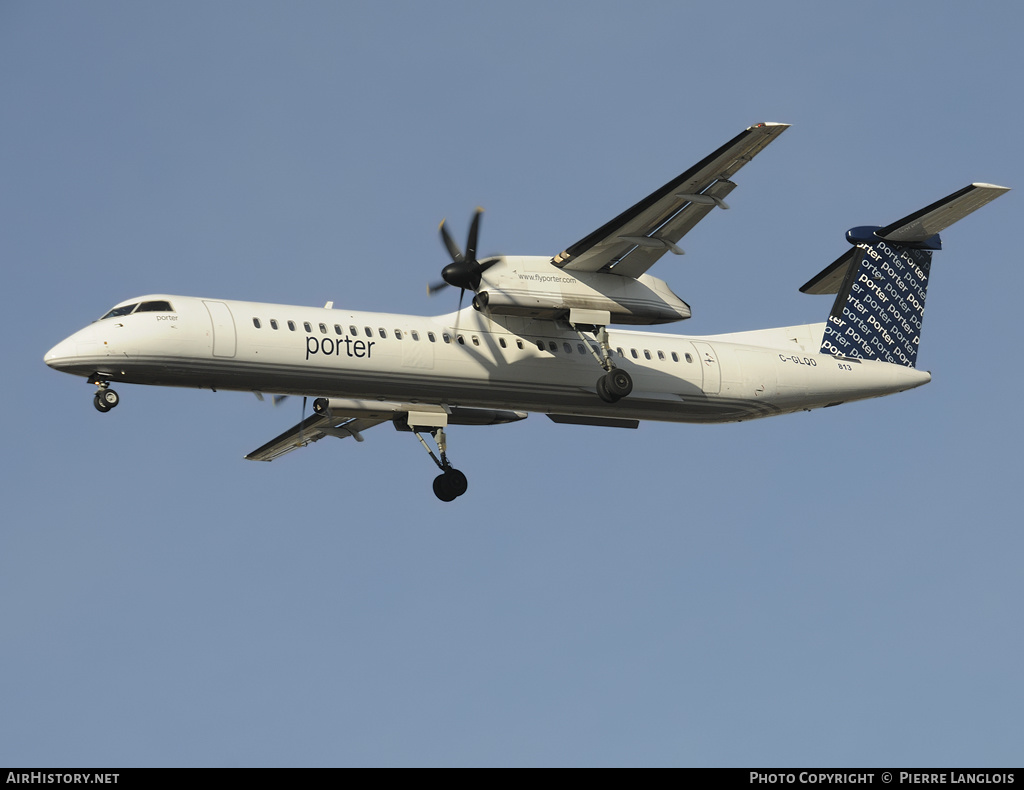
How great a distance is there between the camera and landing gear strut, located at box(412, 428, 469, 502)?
79.6 feet

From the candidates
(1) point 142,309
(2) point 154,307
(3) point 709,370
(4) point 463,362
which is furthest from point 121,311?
(3) point 709,370

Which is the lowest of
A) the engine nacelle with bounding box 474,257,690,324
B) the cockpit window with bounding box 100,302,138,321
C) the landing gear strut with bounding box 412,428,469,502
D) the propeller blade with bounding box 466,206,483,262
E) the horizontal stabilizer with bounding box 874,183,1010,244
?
the landing gear strut with bounding box 412,428,469,502

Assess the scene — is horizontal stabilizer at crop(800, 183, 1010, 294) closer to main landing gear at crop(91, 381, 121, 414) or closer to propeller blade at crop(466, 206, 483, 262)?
propeller blade at crop(466, 206, 483, 262)

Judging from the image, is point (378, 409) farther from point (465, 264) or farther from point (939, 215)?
point (939, 215)

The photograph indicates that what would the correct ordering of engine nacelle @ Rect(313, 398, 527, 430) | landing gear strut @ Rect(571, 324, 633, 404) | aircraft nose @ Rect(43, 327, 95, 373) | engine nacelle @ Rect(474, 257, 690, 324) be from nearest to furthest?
aircraft nose @ Rect(43, 327, 95, 373) → engine nacelle @ Rect(474, 257, 690, 324) → landing gear strut @ Rect(571, 324, 633, 404) → engine nacelle @ Rect(313, 398, 527, 430)

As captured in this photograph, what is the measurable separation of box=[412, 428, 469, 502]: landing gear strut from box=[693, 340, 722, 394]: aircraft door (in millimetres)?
4926

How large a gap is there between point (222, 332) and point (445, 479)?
18.9 feet

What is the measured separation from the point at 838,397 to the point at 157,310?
13.2m

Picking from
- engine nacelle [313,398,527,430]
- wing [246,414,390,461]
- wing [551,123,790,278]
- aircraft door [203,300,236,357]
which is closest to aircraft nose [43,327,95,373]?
aircraft door [203,300,236,357]

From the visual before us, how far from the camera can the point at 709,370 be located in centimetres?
2417
